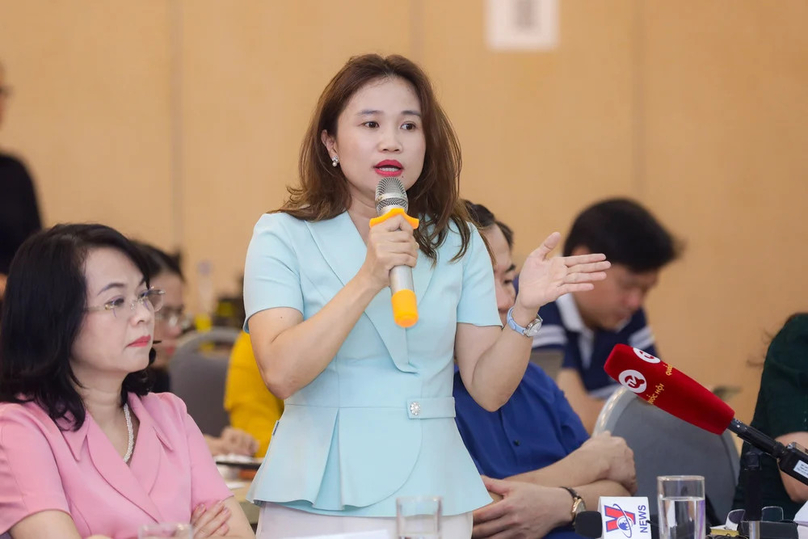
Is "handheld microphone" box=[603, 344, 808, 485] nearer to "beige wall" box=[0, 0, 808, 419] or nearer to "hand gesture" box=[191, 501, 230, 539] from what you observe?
"hand gesture" box=[191, 501, 230, 539]

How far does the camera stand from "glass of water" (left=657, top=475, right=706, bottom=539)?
1.57m

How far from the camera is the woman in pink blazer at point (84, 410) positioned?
1.69 m

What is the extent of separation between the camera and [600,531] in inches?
64.6

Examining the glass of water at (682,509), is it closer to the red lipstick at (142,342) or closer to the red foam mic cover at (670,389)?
the red foam mic cover at (670,389)

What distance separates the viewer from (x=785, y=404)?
2041 millimetres

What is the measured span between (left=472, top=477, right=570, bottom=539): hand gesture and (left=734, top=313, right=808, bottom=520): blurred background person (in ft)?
1.28

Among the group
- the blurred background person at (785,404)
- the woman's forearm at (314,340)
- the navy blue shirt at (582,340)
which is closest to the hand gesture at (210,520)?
the woman's forearm at (314,340)

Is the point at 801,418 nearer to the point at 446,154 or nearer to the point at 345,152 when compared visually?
the point at 446,154

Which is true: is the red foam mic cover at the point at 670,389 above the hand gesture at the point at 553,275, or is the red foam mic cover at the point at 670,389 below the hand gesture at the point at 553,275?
below

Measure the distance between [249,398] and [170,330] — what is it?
1.28 ft

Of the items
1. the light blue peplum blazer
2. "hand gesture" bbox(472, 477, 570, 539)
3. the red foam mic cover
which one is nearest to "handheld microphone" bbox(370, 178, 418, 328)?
the light blue peplum blazer

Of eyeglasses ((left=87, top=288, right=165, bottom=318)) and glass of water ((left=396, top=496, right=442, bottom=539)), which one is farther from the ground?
eyeglasses ((left=87, top=288, right=165, bottom=318))

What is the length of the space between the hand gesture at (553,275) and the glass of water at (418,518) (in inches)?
19.6

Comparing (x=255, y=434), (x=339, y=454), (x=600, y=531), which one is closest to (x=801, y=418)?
(x=600, y=531)
